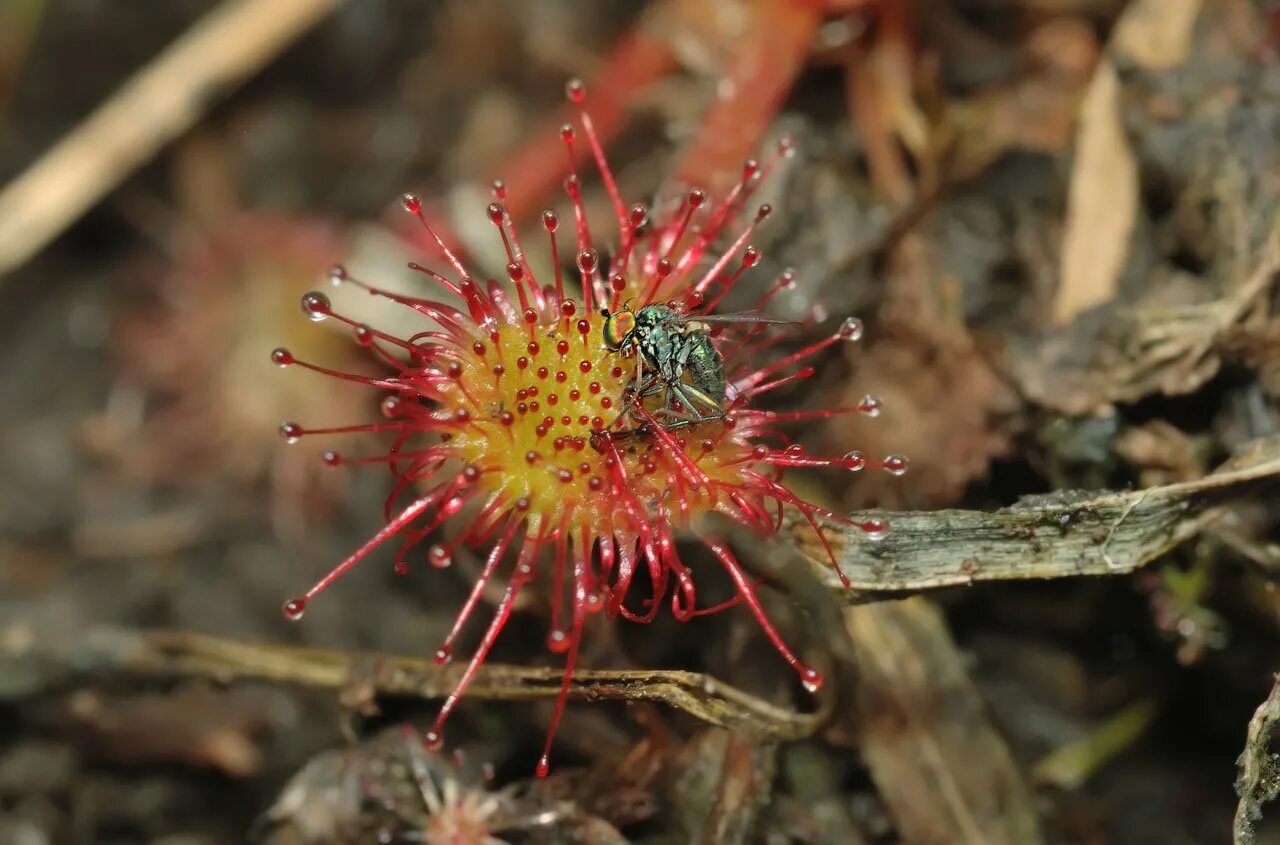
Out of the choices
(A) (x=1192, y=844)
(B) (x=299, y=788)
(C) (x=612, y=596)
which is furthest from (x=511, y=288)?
(A) (x=1192, y=844)

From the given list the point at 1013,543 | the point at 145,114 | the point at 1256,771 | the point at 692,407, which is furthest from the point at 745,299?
the point at 145,114

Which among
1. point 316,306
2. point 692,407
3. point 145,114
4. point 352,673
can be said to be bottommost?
point 352,673

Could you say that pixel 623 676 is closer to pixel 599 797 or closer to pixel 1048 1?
pixel 599 797

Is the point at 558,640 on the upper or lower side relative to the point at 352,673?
lower

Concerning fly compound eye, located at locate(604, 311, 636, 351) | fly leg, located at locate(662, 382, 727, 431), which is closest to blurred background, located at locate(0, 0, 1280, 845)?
fly leg, located at locate(662, 382, 727, 431)

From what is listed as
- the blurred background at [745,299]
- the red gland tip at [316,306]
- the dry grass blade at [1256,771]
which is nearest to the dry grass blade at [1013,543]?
the blurred background at [745,299]

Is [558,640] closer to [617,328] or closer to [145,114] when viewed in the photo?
[617,328]

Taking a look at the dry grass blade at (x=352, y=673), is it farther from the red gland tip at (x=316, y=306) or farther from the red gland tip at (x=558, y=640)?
the red gland tip at (x=316, y=306)
